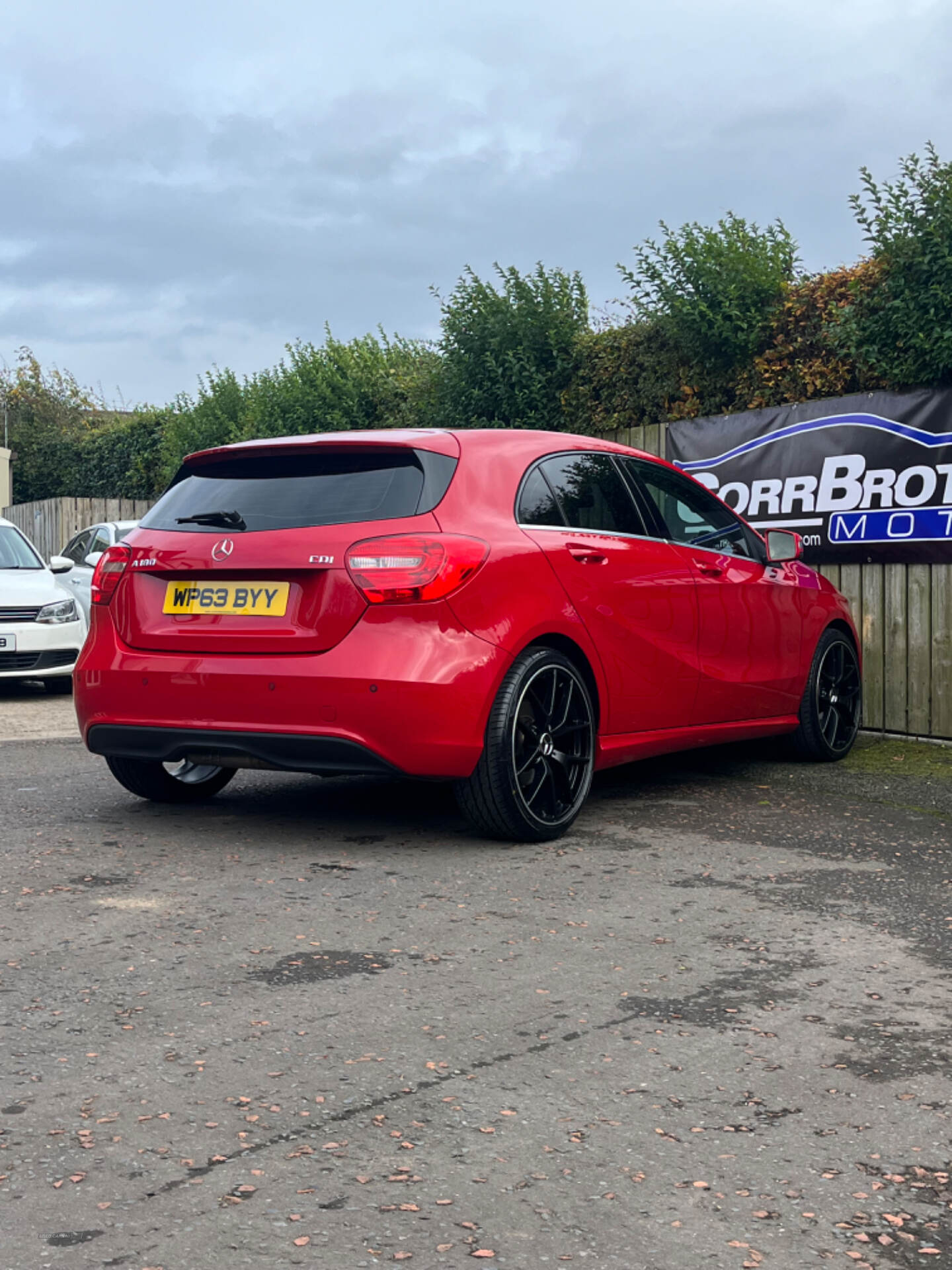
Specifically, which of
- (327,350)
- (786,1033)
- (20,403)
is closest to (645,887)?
(786,1033)

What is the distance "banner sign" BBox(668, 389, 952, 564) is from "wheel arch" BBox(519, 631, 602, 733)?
3.60m

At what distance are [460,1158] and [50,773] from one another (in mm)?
5449

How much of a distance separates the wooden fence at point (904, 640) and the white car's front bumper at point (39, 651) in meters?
6.54

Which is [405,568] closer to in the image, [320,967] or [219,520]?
[219,520]

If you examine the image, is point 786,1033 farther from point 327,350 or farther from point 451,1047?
point 327,350

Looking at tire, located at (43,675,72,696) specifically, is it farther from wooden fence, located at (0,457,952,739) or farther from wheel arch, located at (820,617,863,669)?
wheel arch, located at (820,617,863,669)

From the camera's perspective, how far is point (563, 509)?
20.7 feet

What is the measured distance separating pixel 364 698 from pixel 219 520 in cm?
106

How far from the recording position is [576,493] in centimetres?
646

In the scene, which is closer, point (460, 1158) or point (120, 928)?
point (460, 1158)

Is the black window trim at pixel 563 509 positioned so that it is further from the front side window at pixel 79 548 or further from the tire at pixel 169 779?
the front side window at pixel 79 548

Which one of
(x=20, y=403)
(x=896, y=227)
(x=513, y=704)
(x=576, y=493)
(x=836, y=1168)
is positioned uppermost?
(x=20, y=403)

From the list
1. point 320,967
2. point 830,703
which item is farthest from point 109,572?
point 830,703

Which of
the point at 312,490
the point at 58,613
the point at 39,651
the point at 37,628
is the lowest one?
the point at 39,651
